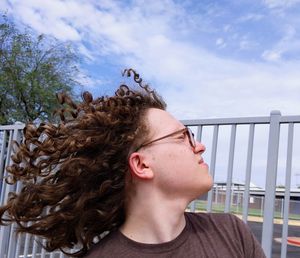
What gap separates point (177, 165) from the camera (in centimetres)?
138

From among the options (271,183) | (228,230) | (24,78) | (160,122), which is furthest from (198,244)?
(24,78)

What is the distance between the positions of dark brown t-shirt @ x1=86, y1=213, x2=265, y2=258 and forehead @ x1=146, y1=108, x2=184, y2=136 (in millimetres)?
326

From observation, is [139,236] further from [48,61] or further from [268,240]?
[48,61]

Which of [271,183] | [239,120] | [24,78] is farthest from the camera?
[24,78]

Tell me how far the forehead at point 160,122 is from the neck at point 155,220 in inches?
8.7

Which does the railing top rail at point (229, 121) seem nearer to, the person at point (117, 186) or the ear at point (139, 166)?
the person at point (117, 186)

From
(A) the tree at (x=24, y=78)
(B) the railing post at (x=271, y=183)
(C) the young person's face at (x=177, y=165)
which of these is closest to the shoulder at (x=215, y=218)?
(C) the young person's face at (x=177, y=165)

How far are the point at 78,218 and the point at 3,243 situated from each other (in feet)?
8.43

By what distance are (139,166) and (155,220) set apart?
187 millimetres

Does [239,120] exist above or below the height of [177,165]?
above

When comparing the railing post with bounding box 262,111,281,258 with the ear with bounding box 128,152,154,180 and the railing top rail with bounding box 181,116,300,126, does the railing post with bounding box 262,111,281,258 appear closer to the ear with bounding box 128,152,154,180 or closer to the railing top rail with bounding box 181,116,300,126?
the railing top rail with bounding box 181,116,300,126

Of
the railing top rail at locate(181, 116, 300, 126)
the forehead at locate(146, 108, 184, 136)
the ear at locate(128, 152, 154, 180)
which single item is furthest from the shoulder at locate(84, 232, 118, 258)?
the railing top rail at locate(181, 116, 300, 126)

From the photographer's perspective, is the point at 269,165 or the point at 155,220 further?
the point at 269,165

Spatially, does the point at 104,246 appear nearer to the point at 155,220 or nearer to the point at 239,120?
the point at 155,220
